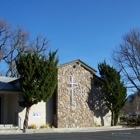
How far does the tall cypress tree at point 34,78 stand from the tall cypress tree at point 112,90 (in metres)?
7.42

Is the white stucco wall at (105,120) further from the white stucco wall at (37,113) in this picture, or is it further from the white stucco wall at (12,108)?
the white stucco wall at (12,108)

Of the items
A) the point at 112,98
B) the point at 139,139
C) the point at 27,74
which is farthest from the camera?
the point at 112,98

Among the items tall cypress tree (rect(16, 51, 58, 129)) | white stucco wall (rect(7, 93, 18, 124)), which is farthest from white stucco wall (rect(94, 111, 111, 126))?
white stucco wall (rect(7, 93, 18, 124))

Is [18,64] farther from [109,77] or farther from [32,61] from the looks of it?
[109,77]

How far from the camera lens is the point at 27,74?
24.7 metres

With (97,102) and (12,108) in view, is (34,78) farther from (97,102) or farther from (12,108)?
(97,102)

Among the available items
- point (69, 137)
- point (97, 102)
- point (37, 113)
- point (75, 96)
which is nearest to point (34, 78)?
point (37, 113)

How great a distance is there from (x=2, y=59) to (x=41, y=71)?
959 inches

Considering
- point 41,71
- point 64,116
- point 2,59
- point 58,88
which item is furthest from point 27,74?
point 2,59

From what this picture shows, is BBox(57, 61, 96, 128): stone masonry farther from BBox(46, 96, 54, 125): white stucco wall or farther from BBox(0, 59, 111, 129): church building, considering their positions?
BBox(46, 96, 54, 125): white stucco wall

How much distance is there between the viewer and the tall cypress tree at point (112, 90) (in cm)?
3059

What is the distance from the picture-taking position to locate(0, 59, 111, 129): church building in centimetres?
2750

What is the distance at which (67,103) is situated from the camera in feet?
94.6

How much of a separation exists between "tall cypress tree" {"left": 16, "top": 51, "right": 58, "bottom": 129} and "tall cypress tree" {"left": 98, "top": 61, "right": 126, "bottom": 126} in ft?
24.3
